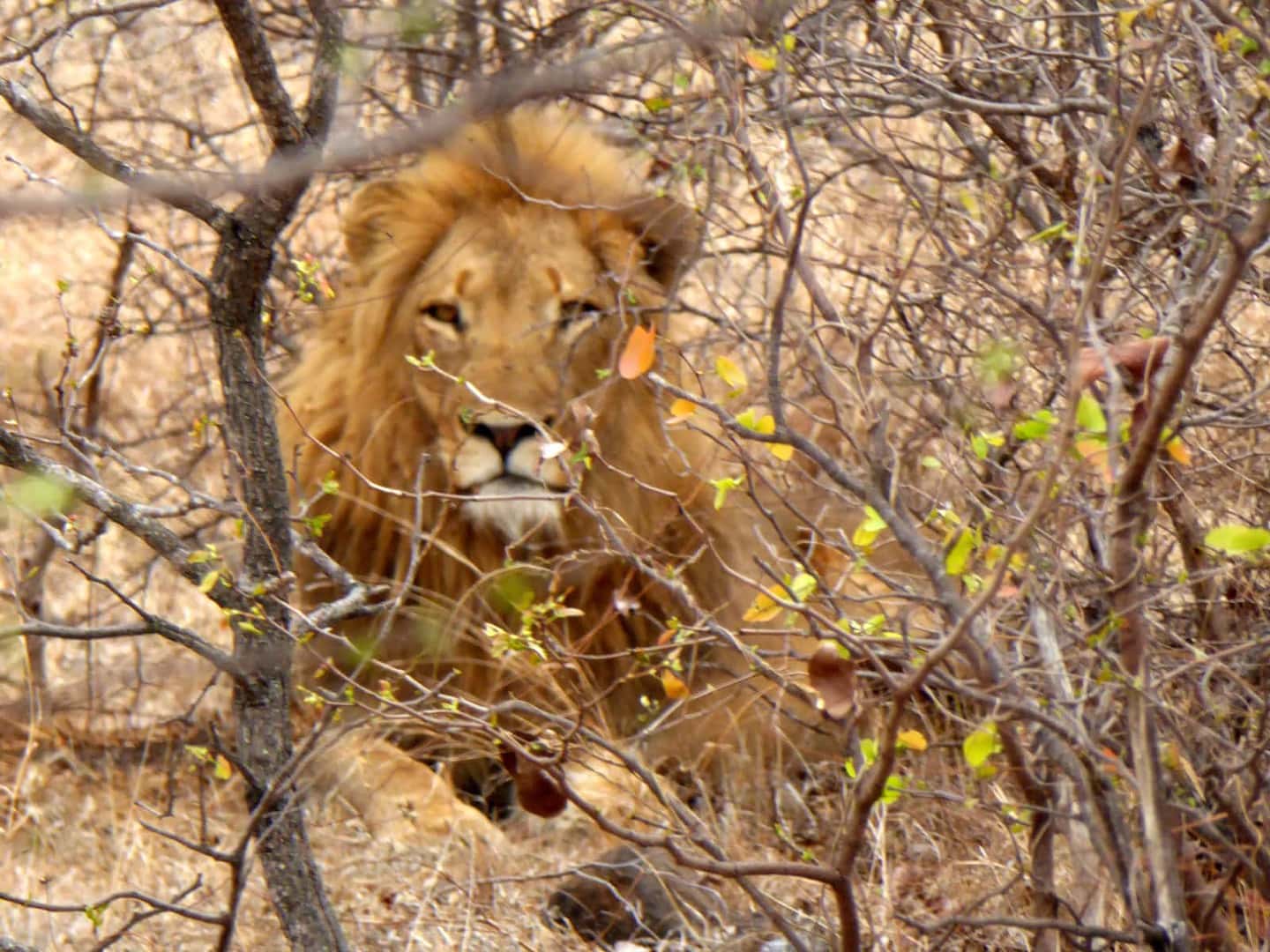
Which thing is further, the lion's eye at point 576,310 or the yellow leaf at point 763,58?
the lion's eye at point 576,310

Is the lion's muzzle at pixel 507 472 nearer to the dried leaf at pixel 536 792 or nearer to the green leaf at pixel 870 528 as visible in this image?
the dried leaf at pixel 536 792

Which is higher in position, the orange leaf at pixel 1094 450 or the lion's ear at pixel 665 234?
the lion's ear at pixel 665 234

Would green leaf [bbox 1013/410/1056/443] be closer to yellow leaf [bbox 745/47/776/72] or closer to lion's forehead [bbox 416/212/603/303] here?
yellow leaf [bbox 745/47/776/72]

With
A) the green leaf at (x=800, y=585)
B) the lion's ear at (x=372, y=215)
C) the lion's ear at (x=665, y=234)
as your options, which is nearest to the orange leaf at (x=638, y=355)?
the green leaf at (x=800, y=585)

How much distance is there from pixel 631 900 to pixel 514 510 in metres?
1.17

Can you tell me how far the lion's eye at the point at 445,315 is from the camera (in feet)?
14.7

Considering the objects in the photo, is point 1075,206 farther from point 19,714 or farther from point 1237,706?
point 19,714

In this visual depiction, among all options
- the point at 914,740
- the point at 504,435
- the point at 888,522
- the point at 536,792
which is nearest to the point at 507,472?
the point at 504,435

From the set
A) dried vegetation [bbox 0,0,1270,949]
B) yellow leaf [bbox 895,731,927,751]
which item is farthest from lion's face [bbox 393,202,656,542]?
yellow leaf [bbox 895,731,927,751]

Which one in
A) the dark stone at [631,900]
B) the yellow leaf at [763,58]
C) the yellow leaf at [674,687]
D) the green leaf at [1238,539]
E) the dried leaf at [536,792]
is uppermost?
the yellow leaf at [763,58]

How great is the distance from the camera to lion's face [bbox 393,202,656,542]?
4.07m

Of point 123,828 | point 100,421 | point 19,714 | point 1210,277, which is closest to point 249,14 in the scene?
point 1210,277

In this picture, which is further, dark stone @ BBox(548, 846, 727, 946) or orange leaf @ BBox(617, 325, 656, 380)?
dark stone @ BBox(548, 846, 727, 946)

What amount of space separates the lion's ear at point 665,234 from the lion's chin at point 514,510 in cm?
76
